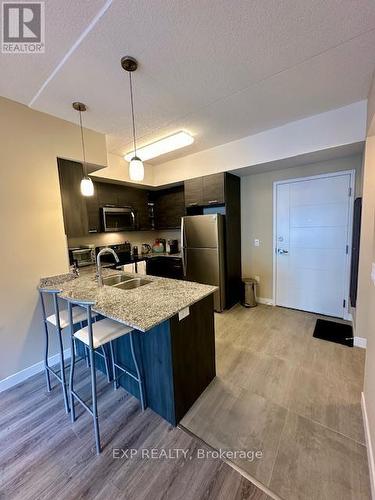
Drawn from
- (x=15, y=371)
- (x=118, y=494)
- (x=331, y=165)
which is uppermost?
(x=331, y=165)

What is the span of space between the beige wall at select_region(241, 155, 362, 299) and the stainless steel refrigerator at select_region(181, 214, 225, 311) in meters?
0.69

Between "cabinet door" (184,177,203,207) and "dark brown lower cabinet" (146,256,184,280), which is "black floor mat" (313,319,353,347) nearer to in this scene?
"dark brown lower cabinet" (146,256,184,280)

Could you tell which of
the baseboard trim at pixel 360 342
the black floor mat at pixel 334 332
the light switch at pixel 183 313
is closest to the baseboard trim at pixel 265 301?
the black floor mat at pixel 334 332

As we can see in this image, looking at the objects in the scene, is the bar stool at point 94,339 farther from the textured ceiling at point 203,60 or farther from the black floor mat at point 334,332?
the black floor mat at point 334,332

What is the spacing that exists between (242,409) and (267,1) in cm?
271

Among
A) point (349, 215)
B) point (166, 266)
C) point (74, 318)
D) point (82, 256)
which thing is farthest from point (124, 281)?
point (349, 215)

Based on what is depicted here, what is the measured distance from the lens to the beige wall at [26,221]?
197 centimetres

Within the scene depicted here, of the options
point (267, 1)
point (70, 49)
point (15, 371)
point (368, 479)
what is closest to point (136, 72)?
point (70, 49)

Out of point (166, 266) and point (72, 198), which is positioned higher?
point (72, 198)

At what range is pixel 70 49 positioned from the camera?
145cm

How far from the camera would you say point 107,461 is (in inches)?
52.8

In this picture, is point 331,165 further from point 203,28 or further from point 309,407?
point 309,407

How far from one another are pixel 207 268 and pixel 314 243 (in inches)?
65.5

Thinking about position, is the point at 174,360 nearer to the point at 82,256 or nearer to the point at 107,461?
the point at 107,461
